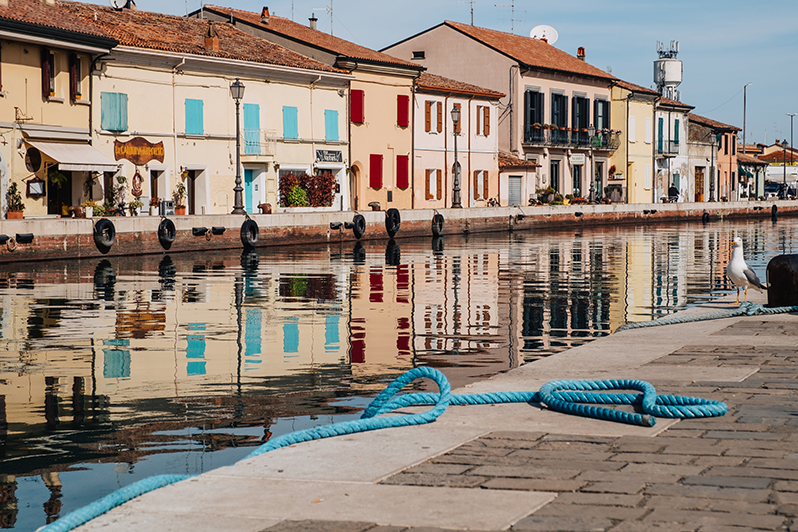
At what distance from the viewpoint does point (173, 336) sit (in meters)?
13.5

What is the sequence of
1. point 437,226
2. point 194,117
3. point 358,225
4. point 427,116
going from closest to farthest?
point 358,225 < point 194,117 < point 437,226 < point 427,116

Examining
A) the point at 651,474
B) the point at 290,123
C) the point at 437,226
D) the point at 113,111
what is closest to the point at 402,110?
the point at 290,123

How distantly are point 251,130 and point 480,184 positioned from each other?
17.4m

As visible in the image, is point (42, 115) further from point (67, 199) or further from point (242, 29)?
point (242, 29)

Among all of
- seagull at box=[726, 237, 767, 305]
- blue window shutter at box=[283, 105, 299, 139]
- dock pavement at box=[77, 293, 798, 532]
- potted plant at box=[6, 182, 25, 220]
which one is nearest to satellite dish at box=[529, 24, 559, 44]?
blue window shutter at box=[283, 105, 299, 139]

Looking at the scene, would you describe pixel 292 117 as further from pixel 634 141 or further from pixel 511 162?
pixel 634 141

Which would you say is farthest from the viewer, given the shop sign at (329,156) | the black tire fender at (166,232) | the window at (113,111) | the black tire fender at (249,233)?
the shop sign at (329,156)

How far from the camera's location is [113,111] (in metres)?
38.3

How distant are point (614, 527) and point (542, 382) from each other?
151 inches

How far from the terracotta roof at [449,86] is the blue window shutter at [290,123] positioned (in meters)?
A: 8.88

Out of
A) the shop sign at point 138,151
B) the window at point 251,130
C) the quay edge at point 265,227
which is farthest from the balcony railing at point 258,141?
the quay edge at point 265,227

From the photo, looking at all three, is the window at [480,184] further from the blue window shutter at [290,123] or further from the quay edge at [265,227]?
the blue window shutter at [290,123]

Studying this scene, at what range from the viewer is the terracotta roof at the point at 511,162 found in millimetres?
59978

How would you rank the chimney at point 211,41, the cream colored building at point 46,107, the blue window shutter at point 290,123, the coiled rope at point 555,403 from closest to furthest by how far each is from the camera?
the coiled rope at point 555,403 < the cream colored building at point 46,107 < the chimney at point 211,41 < the blue window shutter at point 290,123
